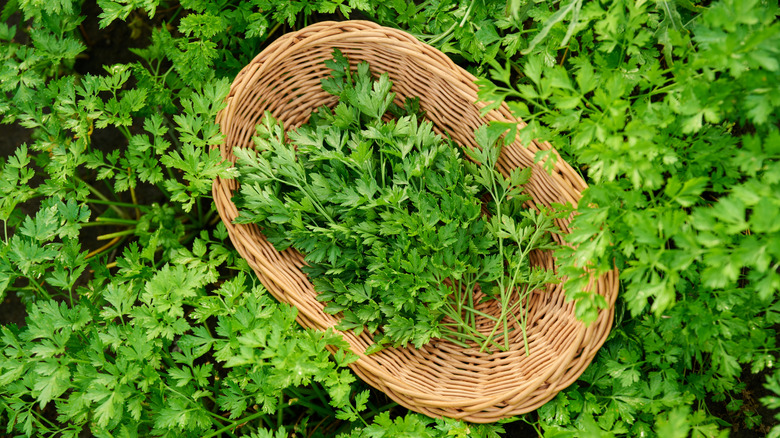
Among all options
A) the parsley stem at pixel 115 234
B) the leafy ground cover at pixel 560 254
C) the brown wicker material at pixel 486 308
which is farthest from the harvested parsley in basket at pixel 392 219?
the parsley stem at pixel 115 234

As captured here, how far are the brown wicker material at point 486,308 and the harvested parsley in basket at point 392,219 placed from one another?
6 centimetres

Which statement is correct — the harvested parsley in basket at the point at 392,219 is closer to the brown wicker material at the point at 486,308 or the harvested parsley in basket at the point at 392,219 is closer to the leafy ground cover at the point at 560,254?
the brown wicker material at the point at 486,308

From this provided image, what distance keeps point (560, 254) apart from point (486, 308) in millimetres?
533

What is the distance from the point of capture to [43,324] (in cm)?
167

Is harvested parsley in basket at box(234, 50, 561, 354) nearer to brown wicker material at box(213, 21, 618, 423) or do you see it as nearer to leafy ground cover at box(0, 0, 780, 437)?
brown wicker material at box(213, 21, 618, 423)

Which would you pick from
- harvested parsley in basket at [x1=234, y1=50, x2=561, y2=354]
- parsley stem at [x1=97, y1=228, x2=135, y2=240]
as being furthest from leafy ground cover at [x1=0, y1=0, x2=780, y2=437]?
harvested parsley in basket at [x1=234, y1=50, x2=561, y2=354]

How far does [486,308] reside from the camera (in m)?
1.98

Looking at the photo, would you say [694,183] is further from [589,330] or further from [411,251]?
[411,251]

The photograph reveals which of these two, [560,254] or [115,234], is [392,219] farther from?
[115,234]

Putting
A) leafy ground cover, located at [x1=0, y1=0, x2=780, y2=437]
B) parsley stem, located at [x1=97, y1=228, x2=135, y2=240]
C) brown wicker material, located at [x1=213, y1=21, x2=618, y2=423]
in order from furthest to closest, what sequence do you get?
1. parsley stem, located at [x1=97, y1=228, x2=135, y2=240]
2. brown wicker material, located at [x1=213, y1=21, x2=618, y2=423]
3. leafy ground cover, located at [x1=0, y1=0, x2=780, y2=437]

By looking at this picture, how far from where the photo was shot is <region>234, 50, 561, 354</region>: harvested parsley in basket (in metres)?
1.72

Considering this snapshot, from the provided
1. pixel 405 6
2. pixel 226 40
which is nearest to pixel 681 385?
pixel 405 6

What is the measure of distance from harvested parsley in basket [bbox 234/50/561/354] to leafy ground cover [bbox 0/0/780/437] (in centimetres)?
19

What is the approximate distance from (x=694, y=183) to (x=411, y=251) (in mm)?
765
